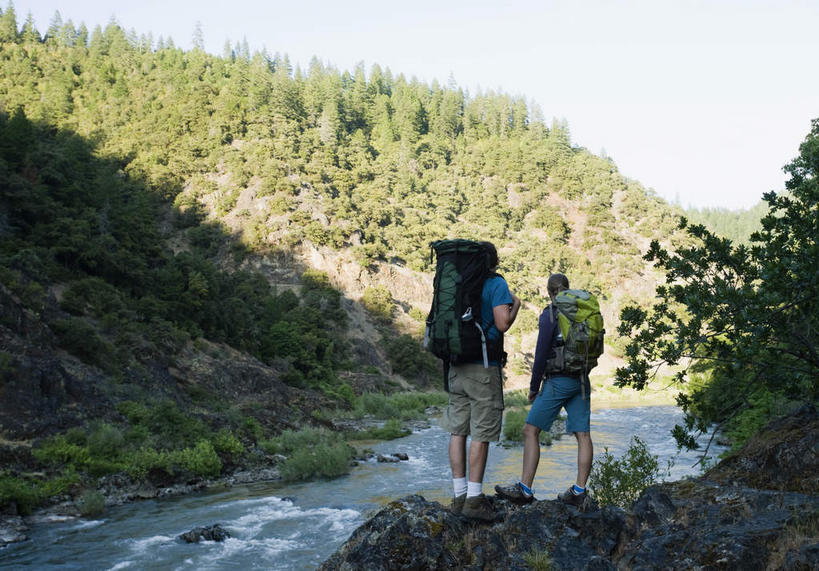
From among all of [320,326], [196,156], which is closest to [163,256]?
[320,326]

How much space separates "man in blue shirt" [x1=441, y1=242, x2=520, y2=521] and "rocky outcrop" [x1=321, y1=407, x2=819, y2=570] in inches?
11.6

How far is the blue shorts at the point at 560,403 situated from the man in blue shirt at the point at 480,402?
470 millimetres

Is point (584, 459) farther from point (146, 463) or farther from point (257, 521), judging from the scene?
point (146, 463)

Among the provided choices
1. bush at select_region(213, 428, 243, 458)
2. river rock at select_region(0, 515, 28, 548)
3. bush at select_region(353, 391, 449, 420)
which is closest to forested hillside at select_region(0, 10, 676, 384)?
bush at select_region(353, 391, 449, 420)

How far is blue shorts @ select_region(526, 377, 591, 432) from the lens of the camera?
5.30 meters

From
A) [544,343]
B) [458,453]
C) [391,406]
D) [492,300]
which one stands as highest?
[492,300]

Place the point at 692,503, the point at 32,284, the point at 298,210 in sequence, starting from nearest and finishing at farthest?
1. the point at 692,503
2. the point at 32,284
3. the point at 298,210

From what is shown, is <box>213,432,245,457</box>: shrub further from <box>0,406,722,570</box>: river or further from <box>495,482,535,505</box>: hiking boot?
<box>495,482,535,505</box>: hiking boot

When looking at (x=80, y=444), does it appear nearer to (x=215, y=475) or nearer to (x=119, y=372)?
(x=215, y=475)

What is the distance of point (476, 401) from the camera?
502 centimetres

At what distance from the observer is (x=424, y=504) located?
17.3ft

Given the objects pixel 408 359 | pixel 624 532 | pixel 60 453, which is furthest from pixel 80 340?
pixel 408 359

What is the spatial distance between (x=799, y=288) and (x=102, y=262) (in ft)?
96.7

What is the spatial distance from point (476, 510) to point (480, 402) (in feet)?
3.11
